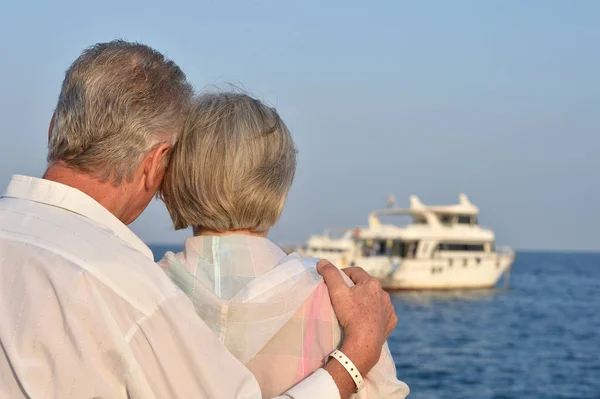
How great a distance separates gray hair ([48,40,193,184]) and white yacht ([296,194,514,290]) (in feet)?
120

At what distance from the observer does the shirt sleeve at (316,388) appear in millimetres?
1841

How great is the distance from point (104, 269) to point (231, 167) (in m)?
0.47

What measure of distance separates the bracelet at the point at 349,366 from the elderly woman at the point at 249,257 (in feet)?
0.15

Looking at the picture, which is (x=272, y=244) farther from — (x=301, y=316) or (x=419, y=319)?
(x=419, y=319)

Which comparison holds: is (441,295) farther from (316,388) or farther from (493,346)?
(316,388)

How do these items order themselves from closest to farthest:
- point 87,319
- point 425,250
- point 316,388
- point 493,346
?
point 87,319, point 316,388, point 493,346, point 425,250

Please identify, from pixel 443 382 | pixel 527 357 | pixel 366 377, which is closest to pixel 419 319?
pixel 527 357

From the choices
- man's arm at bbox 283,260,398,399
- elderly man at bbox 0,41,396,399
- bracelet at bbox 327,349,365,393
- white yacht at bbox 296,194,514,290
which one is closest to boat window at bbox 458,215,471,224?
white yacht at bbox 296,194,514,290

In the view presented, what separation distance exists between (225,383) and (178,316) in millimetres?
152

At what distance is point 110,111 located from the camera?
5.76ft

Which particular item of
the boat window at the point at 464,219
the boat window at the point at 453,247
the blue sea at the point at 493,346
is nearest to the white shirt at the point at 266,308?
the blue sea at the point at 493,346

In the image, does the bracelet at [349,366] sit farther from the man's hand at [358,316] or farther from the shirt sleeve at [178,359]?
the shirt sleeve at [178,359]

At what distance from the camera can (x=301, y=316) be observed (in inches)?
78.3

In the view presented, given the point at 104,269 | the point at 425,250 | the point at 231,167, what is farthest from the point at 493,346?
the point at 104,269
